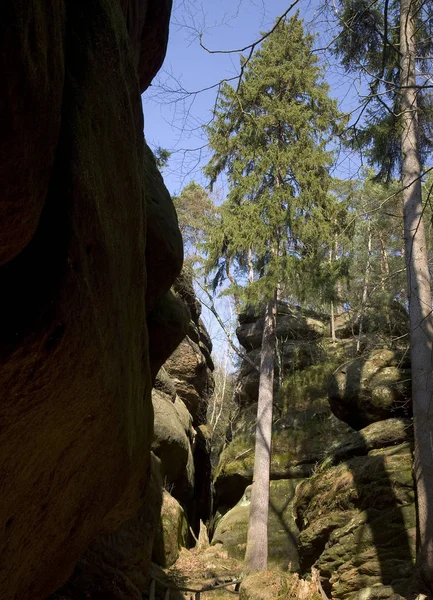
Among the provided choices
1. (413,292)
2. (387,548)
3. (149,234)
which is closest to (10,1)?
(149,234)

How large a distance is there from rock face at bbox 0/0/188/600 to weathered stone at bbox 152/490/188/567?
9517mm

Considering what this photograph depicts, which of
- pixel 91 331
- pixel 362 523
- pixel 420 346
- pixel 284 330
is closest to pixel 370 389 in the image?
pixel 362 523

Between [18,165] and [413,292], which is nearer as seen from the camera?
[18,165]

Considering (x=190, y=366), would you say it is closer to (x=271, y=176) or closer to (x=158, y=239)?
(x=271, y=176)

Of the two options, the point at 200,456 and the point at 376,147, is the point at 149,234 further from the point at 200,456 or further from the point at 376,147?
the point at 200,456

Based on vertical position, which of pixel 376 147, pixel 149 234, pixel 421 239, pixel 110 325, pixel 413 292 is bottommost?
pixel 110 325

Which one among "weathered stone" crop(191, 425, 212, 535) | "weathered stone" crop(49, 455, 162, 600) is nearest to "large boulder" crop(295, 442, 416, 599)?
"weathered stone" crop(49, 455, 162, 600)

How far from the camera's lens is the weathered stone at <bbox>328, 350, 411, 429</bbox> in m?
13.2

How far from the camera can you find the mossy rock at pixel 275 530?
13.9 m

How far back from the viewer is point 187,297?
19.1 meters

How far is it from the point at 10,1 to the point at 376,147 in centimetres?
1076

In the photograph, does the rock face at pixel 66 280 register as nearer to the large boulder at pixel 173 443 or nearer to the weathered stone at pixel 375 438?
the weathered stone at pixel 375 438

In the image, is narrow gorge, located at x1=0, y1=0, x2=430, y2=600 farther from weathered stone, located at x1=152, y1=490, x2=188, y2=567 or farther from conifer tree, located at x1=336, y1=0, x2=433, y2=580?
weathered stone, located at x1=152, y1=490, x2=188, y2=567

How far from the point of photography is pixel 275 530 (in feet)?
48.3
